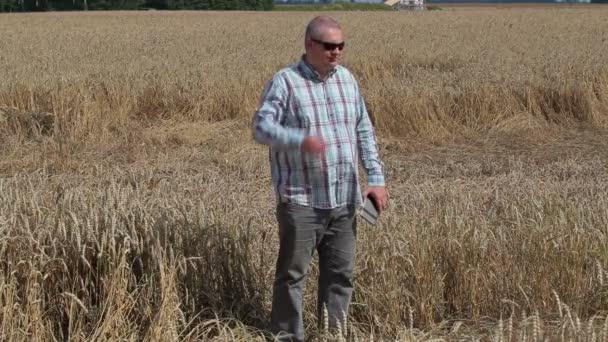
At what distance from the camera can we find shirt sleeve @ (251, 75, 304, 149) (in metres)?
2.87

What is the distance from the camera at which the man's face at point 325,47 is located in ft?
9.85

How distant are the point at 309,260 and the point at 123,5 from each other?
230 feet

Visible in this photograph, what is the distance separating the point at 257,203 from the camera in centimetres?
580

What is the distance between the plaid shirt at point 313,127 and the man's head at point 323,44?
63mm

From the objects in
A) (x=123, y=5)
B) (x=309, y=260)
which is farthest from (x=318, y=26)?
(x=123, y=5)

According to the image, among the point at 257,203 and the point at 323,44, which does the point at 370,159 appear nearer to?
the point at 323,44

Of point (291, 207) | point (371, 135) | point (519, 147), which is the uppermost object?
point (371, 135)

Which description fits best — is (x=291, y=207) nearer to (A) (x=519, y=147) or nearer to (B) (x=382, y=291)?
(B) (x=382, y=291)

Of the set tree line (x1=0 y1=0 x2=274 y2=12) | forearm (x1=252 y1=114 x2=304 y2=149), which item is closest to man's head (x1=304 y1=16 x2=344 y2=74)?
forearm (x1=252 y1=114 x2=304 y2=149)

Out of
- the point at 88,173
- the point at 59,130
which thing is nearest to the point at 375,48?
the point at 59,130

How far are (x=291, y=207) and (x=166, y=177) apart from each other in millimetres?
3816

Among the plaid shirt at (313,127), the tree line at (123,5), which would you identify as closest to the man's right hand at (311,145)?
the plaid shirt at (313,127)

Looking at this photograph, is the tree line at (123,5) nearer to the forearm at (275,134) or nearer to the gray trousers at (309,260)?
the gray trousers at (309,260)

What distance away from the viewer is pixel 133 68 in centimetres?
1191
